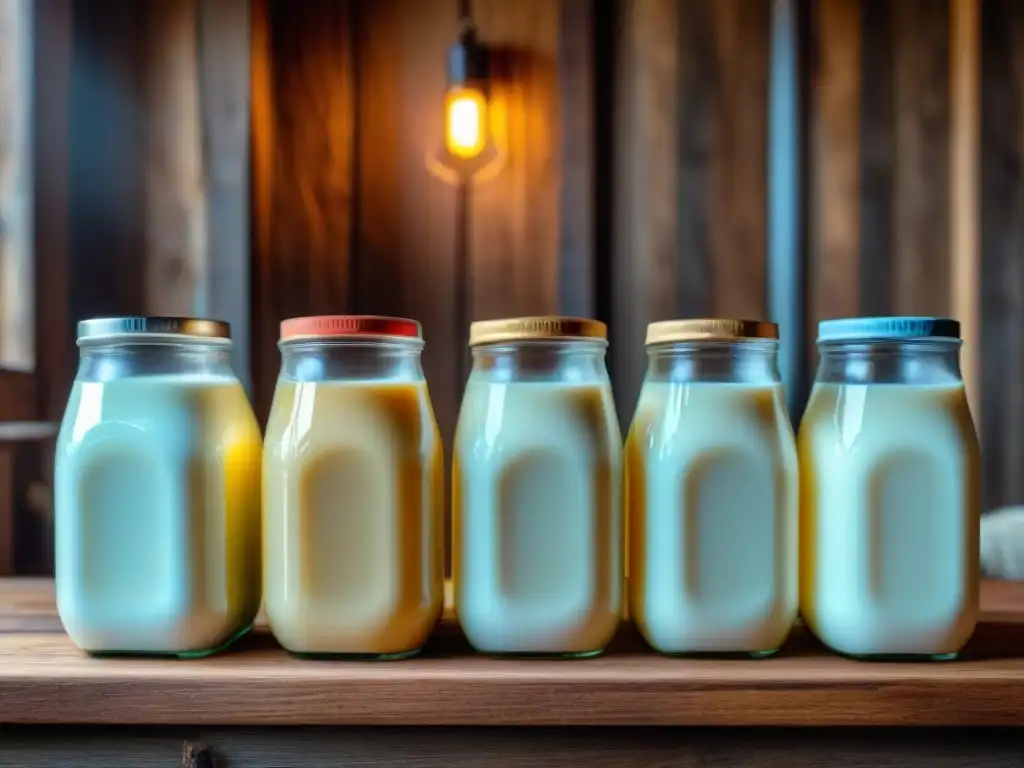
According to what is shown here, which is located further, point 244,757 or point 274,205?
point 274,205

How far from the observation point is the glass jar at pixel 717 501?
0.61 metres

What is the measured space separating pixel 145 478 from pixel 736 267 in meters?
1.47

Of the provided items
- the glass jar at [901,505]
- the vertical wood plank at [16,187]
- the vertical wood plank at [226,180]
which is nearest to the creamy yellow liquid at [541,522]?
the glass jar at [901,505]

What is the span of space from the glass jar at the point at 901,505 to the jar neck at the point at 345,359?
327 millimetres

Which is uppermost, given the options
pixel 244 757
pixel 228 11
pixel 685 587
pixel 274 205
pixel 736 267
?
pixel 228 11

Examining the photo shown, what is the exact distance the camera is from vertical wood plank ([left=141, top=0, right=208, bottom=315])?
5.16ft

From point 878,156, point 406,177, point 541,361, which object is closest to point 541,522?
point 541,361

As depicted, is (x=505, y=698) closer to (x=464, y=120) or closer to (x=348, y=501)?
(x=348, y=501)

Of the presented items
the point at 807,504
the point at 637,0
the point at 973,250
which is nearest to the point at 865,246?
the point at 973,250

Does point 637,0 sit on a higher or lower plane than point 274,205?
higher

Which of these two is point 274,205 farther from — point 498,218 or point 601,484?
point 601,484

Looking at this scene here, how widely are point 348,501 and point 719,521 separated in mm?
267

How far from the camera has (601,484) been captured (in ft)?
2.03

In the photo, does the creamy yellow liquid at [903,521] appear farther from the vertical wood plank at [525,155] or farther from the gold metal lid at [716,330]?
the vertical wood plank at [525,155]
